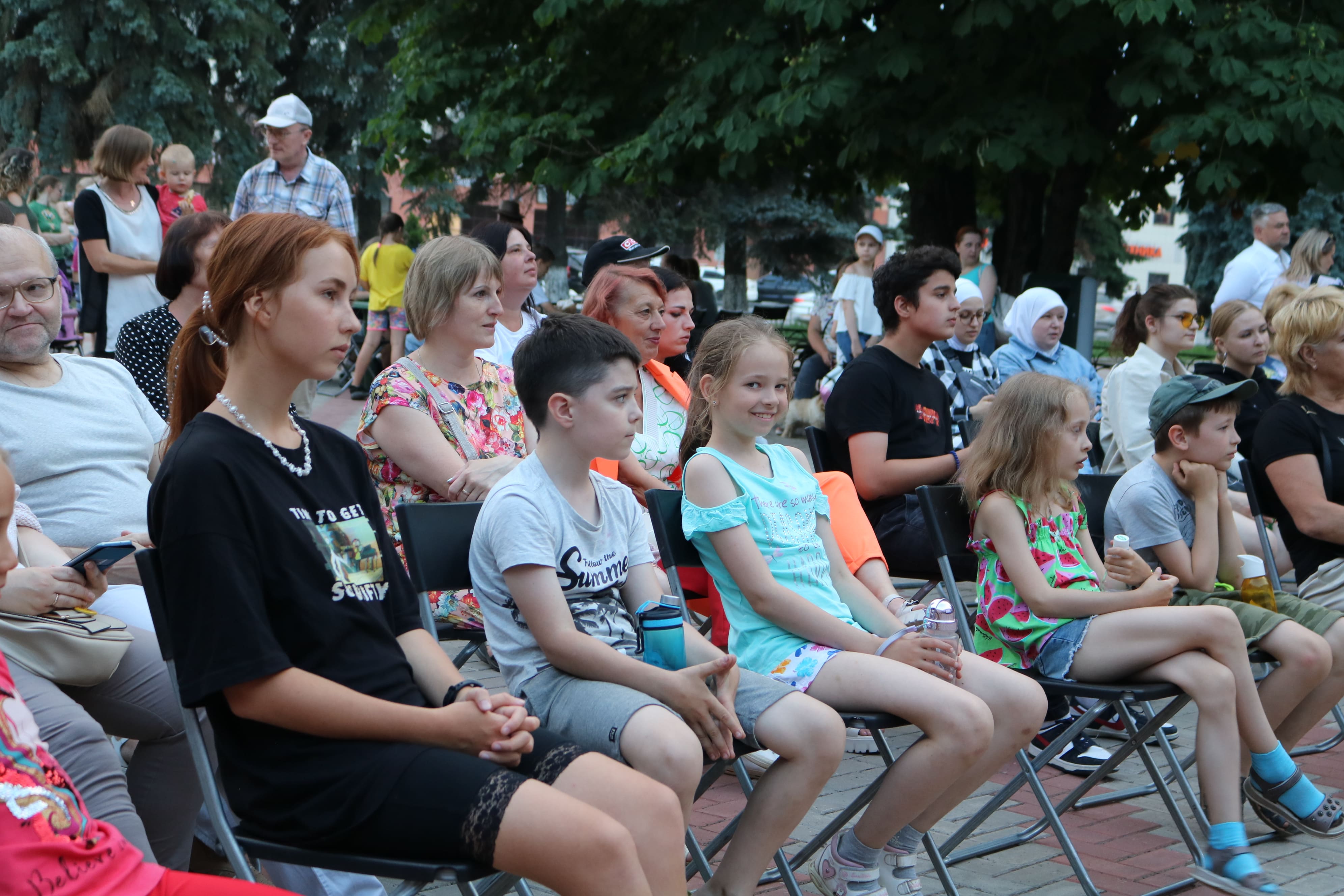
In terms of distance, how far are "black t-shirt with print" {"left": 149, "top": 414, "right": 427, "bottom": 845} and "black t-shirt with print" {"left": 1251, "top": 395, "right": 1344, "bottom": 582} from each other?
3.45 metres

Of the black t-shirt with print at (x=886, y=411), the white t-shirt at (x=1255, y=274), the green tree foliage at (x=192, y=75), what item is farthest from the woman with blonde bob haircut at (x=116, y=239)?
the green tree foliage at (x=192, y=75)

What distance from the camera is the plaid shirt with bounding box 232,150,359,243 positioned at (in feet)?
22.9

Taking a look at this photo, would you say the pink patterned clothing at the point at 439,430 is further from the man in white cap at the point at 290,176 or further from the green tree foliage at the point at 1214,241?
the green tree foliage at the point at 1214,241

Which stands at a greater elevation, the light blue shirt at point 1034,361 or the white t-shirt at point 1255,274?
the white t-shirt at point 1255,274

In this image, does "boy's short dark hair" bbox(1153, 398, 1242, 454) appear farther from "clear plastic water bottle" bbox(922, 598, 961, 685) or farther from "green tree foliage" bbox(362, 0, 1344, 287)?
"green tree foliage" bbox(362, 0, 1344, 287)

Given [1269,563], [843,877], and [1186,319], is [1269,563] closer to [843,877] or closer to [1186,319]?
[1186,319]

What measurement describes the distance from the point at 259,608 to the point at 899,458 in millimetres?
2968

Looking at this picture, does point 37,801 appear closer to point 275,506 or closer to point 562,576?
point 275,506

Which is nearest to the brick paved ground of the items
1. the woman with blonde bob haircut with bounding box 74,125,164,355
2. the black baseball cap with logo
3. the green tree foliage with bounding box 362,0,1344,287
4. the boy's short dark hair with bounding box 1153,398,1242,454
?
the boy's short dark hair with bounding box 1153,398,1242,454

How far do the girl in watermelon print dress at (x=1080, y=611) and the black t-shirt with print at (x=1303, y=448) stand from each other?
3.54 ft

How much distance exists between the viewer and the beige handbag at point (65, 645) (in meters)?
2.47

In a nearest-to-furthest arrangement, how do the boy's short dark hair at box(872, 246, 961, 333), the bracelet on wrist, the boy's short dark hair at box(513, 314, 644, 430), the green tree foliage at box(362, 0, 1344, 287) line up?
the boy's short dark hair at box(513, 314, 644, 430)
the bracelet on wrist
the boy's short dark hair at box(872, 246, 961, 333)
the green tree foliage at box(362, 0, 1344, 287)

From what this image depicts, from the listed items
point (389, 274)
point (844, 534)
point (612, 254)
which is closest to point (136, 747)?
point (844, 534)

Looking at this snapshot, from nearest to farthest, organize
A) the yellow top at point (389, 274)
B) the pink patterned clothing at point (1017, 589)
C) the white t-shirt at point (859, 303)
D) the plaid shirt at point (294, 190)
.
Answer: the pink patterned clothing at point (1017, 589) → the plaid shirt at point (294, 190) → the white t-shirt at point (859, 303) → the yellow top at point (389, 274)
